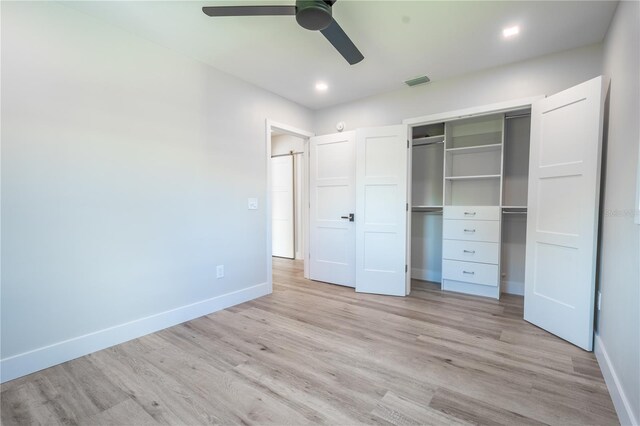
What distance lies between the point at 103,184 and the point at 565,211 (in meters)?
3.76

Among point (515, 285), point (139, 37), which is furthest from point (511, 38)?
point (139, 37)

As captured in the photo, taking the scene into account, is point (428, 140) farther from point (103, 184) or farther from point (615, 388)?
point (103, 184)

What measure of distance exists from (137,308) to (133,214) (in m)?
0.81

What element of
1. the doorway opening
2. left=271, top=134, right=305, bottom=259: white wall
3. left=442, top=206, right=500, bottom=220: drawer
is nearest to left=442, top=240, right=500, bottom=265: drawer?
left=442, top=206, right=500, bottom=220: drawer

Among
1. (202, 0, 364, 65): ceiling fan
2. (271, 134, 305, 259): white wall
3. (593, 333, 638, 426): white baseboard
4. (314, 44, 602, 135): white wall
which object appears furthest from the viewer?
(271, 134, 305, 259): white wall

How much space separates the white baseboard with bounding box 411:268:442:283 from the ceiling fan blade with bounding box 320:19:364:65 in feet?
10.1

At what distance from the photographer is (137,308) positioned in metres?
2.44

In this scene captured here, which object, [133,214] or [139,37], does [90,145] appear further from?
[139,37]

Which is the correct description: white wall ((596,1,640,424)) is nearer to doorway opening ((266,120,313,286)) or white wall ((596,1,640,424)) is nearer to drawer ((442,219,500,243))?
drawer ((442,219,500,243))

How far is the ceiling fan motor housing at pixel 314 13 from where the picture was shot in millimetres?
1739

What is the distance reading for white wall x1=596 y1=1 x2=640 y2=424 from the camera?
1.40 meters

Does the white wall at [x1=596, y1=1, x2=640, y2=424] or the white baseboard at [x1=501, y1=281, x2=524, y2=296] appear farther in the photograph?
the white baseboard at [x1=501, y1=281, x2=524, y2=296]

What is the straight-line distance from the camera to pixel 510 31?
7.74 ft

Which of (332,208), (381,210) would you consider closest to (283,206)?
(332,208)
